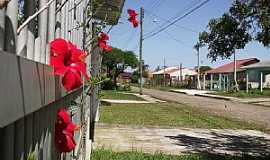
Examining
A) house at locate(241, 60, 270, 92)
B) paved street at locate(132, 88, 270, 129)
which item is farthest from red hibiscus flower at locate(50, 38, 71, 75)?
house at locate(241, 60, 270, 92)

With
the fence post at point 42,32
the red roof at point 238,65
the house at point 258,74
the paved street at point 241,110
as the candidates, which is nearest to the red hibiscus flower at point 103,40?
the fence post at point 42,32

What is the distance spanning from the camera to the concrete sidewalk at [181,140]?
8406 mm

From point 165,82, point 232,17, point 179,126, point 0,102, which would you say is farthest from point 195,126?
point 165,82

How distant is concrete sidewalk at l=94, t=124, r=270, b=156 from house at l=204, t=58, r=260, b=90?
4118 centimetres

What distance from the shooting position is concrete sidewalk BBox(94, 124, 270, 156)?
331 inches

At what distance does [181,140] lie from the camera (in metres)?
9.77

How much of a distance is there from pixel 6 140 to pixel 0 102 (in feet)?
0.98

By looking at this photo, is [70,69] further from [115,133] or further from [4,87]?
[115,133]

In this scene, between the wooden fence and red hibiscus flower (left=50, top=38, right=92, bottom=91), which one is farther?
red hibiscus flower (left=50, top=38, right=92, bottom=91)

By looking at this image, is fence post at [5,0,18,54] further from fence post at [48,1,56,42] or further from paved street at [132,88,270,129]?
paved street at [132,88,270,129]

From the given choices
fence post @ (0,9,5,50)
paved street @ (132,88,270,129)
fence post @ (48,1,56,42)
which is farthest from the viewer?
paved street @ (132,88,270,129)

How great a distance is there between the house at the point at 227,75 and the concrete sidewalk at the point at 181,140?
41182mm

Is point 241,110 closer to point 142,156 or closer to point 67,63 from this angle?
point 142,156

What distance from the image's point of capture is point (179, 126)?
1281 cm
